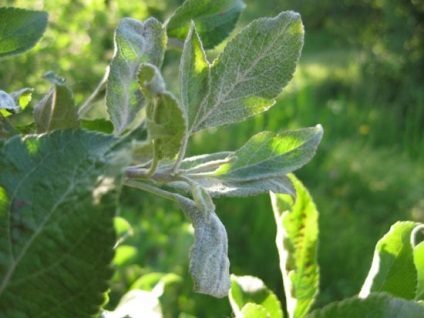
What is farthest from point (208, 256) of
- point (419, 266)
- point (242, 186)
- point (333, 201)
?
point (333, 201)

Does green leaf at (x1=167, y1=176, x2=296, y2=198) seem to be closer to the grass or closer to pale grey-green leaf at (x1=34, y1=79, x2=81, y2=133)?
pale grey-green leaf at (x1=34, y1=79, x2=81, y2=133)

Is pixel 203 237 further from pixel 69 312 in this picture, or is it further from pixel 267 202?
pixel 267 202

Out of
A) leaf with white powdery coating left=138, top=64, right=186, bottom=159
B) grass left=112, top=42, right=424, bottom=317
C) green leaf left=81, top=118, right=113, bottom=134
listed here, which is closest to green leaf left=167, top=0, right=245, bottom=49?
green leaf left=81, top=118, right=113, bottom=134

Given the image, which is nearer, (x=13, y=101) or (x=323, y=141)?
(x=13, y=101)

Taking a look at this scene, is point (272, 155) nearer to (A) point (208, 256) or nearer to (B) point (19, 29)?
(A) point (208, 256)

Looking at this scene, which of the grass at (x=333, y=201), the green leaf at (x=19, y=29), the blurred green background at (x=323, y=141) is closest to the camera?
the green leaf at (x=19, y=29)

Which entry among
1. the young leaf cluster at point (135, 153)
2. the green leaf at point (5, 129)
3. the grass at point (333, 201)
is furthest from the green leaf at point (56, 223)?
the grass at point (333, 201)

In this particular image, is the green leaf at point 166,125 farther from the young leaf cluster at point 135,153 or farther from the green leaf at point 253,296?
the green leaf at point 253,296
